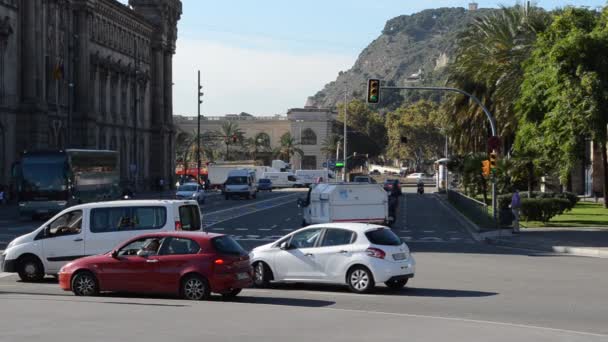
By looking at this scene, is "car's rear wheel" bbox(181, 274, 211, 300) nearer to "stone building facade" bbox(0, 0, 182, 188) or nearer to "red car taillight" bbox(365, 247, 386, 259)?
"red car taillight" bbox(365, 247, 386, 259)

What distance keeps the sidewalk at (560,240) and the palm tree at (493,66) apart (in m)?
14.9

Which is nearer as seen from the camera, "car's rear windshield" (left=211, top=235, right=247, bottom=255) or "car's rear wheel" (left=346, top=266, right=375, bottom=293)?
"car's rear windshield" (left=211, top=235, right=247, bottom=255)

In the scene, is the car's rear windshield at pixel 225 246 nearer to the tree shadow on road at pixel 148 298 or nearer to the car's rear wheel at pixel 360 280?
the tree shadow on road at pixel 148 298

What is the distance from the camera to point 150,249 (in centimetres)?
2014

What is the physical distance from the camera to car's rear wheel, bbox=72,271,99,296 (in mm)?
20438

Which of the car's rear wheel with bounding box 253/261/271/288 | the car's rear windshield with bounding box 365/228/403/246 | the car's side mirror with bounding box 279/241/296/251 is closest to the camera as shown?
the car's rear windshield with bounding box 365/228/403/246

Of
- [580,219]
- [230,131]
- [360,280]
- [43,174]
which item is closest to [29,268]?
[360,280]

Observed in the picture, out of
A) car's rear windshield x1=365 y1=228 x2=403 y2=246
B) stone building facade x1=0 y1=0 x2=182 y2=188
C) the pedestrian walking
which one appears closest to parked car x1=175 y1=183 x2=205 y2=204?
stone building facade x1=0 y1=0 x2=182 y2=188

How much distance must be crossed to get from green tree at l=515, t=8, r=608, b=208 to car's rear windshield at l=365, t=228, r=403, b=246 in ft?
84.6

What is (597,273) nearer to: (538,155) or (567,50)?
(567,50)

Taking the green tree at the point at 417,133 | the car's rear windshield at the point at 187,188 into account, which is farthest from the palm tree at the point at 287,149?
the car's rear windshield at the point at 187,188

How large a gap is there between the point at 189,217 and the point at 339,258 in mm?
4466

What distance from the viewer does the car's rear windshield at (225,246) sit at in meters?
19.9

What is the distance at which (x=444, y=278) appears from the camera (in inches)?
971
